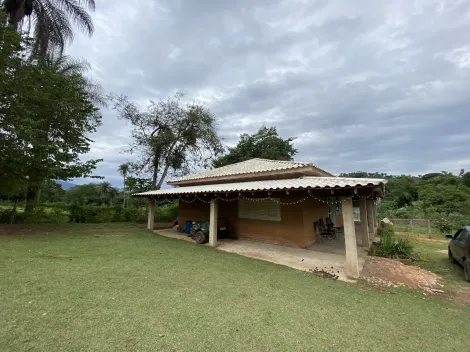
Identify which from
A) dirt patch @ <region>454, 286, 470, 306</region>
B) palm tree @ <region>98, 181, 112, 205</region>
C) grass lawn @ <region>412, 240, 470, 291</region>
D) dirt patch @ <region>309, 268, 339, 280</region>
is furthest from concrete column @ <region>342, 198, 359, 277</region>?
palm tree @ <region>98, 181, 112, 205</region>

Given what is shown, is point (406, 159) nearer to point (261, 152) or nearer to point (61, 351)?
point (261, 152)

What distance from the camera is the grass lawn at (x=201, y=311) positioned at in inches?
107

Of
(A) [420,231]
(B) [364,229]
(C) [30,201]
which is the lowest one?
(A) [420,231]

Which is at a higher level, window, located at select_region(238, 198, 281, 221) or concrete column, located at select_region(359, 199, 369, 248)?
window, located at select_region(238, 198, 281, 221)

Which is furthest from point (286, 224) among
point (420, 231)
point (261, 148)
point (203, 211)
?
point (261, 148)

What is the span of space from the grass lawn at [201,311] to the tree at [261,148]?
18.2 meters

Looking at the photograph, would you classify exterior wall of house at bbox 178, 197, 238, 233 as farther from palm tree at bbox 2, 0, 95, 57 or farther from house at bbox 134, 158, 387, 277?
palm tree at bbox 2, 0, 95, 57

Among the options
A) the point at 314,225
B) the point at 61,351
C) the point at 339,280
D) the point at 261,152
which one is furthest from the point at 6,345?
the point at 261,152

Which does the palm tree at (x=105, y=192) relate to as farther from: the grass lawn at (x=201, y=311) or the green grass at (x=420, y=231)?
the green grass at (x=420, y=231)

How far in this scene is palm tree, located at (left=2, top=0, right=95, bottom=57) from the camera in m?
11.5

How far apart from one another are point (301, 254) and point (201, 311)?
5.00m

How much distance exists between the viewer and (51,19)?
40.1 feet

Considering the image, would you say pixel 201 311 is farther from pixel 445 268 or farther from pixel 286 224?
pixel 445 268

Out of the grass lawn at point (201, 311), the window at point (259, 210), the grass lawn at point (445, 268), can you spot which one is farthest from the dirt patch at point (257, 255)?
the grass lawn at point (445, 268)
